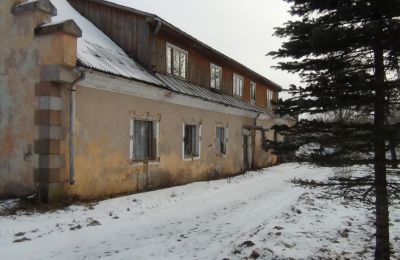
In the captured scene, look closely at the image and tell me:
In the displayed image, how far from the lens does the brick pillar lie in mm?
9430

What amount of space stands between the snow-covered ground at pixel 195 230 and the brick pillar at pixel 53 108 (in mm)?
818

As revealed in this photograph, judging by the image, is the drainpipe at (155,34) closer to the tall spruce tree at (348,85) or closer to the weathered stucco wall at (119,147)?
the weathered stucco wall at (119,147)

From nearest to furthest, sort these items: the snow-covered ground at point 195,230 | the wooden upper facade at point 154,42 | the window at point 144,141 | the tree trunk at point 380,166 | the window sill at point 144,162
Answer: the tree trunk at point 380,166 → the snow-covered ground at point 195,230 → the window sill at point 144,162 → the window at point 144,141 → the wooden upper facade at point 154,42

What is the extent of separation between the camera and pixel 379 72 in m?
5.41

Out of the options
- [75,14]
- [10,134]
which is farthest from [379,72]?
[75,14]

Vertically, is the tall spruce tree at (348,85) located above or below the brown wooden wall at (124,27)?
below

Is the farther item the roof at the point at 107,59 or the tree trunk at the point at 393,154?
the roof at the point at 107,59

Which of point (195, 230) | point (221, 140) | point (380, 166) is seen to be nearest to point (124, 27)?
point (221, 140)

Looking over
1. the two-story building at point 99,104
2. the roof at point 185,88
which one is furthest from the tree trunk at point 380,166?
the roof at point 185,88

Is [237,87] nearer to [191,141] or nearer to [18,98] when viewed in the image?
[191,141]

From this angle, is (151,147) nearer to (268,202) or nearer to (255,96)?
(268,202)

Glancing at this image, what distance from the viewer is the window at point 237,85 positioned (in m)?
22.5

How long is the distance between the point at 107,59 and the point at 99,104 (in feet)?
6.07

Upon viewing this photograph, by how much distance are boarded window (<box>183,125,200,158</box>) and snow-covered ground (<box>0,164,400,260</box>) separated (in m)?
4.08
